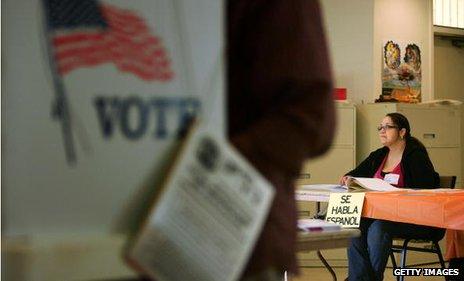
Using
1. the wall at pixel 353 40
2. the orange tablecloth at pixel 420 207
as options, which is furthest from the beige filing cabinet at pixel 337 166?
the orange tablecloth at pixel 420 207

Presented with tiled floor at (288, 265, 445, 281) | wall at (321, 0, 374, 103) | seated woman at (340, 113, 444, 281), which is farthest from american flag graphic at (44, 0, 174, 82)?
wall at (321, 0, 374, 103)

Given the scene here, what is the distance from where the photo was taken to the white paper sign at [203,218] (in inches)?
24.3

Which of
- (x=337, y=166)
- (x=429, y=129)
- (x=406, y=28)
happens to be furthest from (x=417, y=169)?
(x=406, y=28)

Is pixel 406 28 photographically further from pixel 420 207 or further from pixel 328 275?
pixel 420 207

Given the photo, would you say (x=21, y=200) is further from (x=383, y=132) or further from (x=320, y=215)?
(x=383, y=132)

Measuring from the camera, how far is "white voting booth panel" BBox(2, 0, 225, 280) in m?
0.62

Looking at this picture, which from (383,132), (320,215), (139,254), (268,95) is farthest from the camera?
(383,132)

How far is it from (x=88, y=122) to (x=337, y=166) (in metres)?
5.37

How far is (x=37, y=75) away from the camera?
64 centimetres

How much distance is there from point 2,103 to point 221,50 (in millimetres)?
207

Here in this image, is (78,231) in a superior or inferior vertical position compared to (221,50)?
inferior

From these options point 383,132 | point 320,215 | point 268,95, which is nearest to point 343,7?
point 383,132

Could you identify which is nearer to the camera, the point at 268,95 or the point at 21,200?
the point at 21,200

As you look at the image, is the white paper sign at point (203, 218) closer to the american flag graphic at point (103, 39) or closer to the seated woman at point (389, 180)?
the american flag graphic at point (103, 39)
